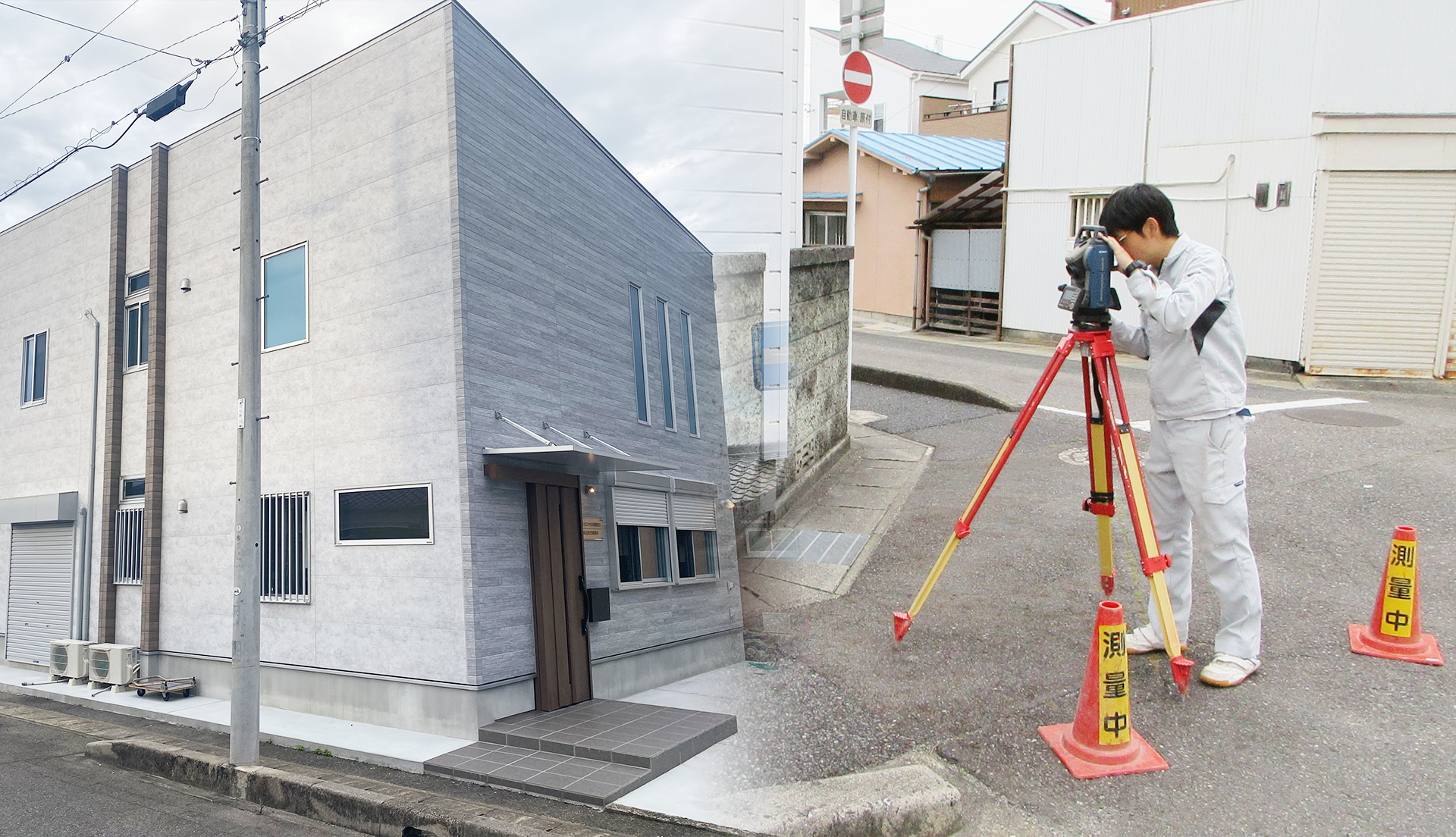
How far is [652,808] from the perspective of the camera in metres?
4.23

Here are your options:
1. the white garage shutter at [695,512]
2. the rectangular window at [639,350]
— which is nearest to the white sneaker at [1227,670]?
the white garage shutter at [695,512]

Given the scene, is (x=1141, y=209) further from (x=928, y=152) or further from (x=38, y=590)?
(x=928, y=152)

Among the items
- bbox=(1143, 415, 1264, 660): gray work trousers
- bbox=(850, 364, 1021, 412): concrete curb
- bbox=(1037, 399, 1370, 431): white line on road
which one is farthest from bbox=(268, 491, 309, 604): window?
bbox=(1037, 399, 1370, 431): white line on road

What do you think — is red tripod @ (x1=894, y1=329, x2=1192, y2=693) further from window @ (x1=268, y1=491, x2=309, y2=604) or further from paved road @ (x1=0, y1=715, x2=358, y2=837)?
window @ (x1=268, y1=491, x2=309, y2=604)

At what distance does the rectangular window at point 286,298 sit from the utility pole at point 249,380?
3.94 feet

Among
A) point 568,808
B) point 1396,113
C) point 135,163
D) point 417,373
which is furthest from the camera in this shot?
point 1396,113

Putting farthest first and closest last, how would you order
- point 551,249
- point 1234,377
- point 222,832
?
point 551,249
point 222,832
point 1234,377

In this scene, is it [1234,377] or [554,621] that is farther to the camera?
[554,621]

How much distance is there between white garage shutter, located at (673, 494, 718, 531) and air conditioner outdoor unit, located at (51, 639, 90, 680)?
804cm

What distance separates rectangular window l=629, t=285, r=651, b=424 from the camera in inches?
231

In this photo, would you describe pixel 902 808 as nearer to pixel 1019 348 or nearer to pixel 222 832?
pixel 222 832

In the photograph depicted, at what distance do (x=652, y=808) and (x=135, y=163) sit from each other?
9.43 meters

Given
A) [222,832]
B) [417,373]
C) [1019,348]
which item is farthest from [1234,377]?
[1019,348]

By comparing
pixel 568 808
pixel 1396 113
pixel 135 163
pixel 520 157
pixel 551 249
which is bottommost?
pixel 568 808
